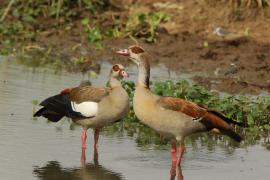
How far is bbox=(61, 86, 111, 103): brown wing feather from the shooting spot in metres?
11.7

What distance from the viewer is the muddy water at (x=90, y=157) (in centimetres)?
1046

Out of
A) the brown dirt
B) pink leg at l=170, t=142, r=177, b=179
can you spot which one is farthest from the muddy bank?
pink leg at l=170, t=142, r=177, b=179

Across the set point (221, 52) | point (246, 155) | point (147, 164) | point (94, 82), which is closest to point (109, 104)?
point (147, 164)

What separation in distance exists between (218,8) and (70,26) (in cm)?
273

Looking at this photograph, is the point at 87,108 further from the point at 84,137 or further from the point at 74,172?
the point at 74,172

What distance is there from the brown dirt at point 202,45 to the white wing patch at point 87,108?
4061mm

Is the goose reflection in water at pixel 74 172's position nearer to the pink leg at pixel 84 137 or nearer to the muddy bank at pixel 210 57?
the pink leg at pixel 84 137

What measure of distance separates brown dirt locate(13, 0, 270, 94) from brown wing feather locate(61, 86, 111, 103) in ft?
12.5

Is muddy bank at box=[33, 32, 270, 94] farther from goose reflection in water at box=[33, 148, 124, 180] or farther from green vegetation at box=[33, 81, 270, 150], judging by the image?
goose reflection in water at box=[33, 148, 124, 180]

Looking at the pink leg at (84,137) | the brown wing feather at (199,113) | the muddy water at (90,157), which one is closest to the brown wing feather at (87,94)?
the pink leg at (84,137)

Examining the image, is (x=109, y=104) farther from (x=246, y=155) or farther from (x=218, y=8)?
(x=218, y=8)

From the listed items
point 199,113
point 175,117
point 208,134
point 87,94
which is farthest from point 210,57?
point 175,117

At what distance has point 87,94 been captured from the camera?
11766mm

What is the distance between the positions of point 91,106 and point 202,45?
6.12m
